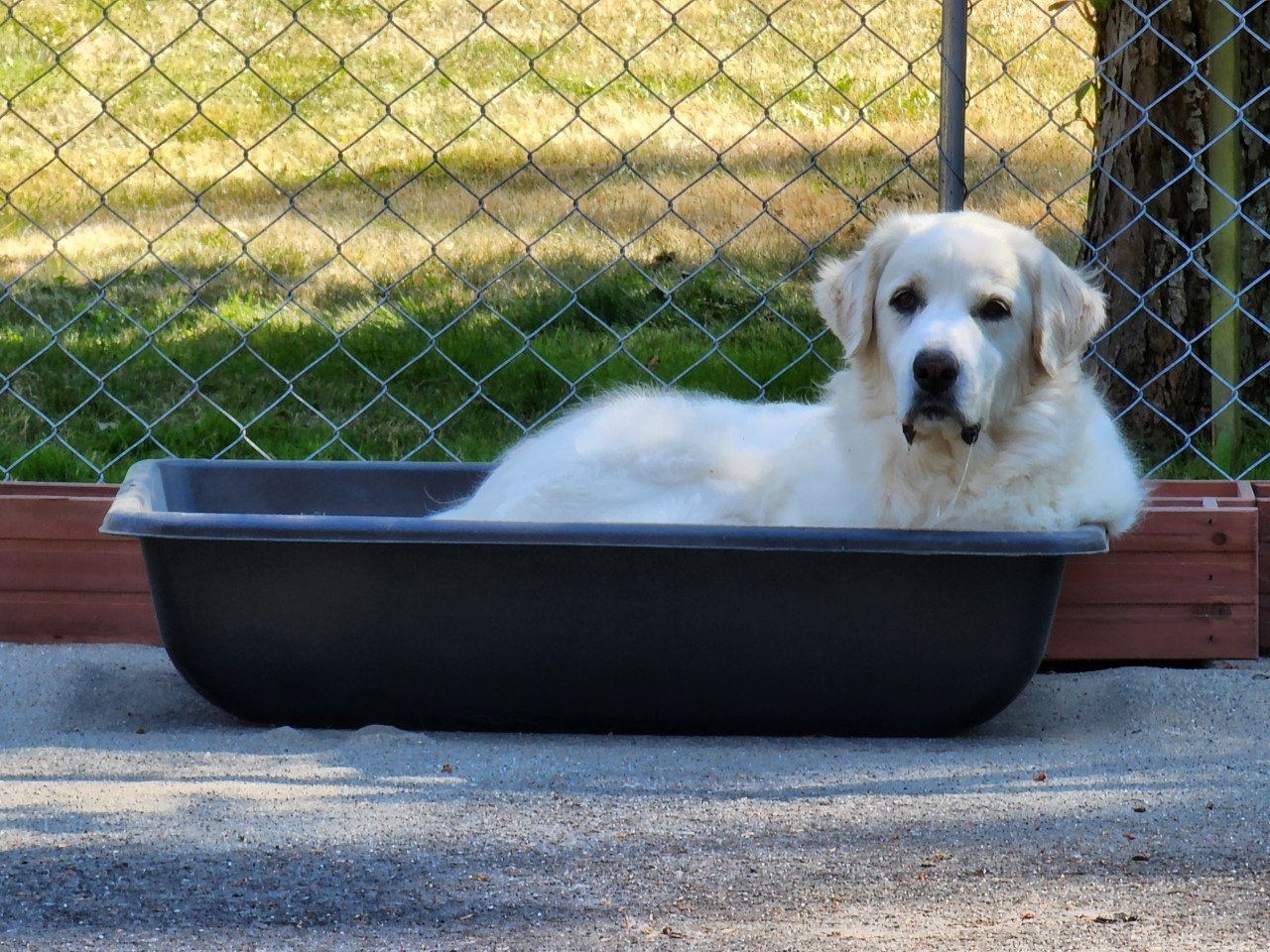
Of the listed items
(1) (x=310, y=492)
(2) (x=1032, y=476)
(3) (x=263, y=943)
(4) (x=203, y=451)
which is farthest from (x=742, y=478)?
(4) (x=203, y=451)

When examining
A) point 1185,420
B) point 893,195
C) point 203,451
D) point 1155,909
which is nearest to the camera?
point 1155,909

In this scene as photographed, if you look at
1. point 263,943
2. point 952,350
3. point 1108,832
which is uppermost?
point 952,350

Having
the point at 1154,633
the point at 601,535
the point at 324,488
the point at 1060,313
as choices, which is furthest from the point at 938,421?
the point at 324,488

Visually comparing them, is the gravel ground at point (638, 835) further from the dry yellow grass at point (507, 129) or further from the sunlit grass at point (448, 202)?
the dry yellow grass at point (507, 129)

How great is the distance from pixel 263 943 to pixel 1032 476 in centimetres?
188

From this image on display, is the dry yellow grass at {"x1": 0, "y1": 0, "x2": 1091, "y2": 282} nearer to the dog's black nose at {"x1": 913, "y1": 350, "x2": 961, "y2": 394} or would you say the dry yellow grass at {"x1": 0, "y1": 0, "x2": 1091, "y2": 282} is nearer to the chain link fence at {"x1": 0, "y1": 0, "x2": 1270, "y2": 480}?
the chain link fence at {"x1": 0, "y1": 0, "x2": 1270, "y2": 480}

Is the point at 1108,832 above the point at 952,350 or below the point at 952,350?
below

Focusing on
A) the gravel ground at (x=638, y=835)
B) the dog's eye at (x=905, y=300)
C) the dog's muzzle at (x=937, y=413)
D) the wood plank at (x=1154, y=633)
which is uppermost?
the dog's eye at (x=905, y=300)

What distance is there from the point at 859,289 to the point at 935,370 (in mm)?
398

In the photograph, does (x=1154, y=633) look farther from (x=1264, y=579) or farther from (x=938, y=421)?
(x=938, y=421)

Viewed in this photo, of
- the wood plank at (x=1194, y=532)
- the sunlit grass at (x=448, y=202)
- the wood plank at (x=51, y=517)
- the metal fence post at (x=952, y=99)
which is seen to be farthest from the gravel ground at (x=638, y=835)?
the sunlit grass at (x=448, y=202)

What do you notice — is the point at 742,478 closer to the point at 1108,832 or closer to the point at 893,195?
the point at 1108,832

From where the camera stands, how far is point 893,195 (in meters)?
7.32

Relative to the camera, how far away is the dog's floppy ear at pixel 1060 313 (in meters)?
3.33
